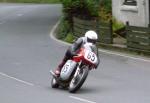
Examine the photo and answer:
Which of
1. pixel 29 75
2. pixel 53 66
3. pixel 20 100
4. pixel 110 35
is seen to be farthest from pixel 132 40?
pixel 20 100

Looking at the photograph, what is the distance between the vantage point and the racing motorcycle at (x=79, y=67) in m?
14.7

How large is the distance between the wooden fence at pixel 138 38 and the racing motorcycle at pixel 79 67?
26.0 ft

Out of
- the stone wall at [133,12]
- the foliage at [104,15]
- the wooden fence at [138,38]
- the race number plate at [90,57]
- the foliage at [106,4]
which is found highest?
the race number plate at [90,57]

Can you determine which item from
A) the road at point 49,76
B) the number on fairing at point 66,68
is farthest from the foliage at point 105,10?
the number on fairing at point 66,68

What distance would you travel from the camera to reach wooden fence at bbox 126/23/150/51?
22734 mm

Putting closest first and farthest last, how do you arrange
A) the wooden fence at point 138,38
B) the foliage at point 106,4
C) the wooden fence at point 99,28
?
the wooden fence at point 138,38
the wooden fence at point 99,28
the foliage at point 106,4

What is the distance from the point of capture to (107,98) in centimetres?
1396

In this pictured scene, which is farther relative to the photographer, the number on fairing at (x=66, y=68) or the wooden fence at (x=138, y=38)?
the wooden fence at (x=138, y=38)

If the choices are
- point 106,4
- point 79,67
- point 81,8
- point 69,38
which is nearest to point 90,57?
point 79,67

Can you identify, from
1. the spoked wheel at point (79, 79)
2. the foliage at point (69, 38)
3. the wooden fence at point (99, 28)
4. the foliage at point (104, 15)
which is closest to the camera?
the spoked wheel at point (79, 79)

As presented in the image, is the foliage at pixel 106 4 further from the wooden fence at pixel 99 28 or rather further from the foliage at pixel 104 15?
the wooden fence at pixel 99 28

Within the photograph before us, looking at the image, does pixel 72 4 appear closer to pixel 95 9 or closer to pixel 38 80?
pixel 95 9

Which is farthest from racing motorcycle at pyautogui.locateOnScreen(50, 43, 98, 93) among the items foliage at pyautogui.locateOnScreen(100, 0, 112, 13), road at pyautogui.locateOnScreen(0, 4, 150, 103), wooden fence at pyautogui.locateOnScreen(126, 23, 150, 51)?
foliage at pyautogui.locateOnScreen(100, 0, 112, 13)

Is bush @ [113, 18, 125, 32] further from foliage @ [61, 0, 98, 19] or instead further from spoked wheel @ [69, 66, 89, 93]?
spoked wheel @ [69, 66, 89, 93]
